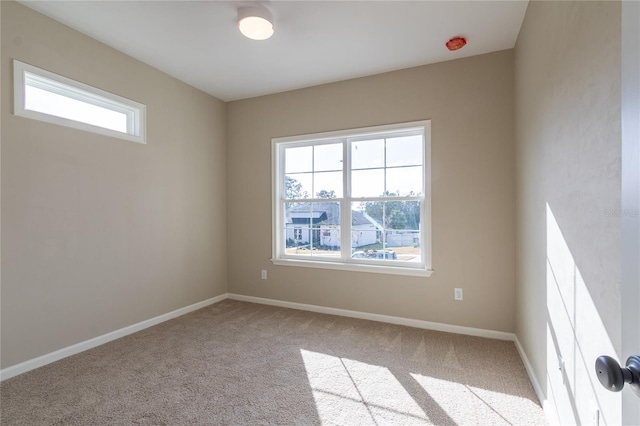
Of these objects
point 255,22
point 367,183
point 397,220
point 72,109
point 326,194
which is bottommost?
point 397,220

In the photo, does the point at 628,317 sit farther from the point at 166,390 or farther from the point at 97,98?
the point at 97,98

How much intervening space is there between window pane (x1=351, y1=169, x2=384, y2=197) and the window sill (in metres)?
0.83

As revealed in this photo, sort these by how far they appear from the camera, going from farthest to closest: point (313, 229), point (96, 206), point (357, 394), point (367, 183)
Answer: point (313, 229) < point (367, 183) < point (96, 206) < point (357, 394)

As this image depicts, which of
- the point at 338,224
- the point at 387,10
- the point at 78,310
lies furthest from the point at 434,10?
the point at 78,310

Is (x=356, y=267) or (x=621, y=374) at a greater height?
(x=621, y=374)

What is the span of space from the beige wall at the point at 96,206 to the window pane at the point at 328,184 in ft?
4.84

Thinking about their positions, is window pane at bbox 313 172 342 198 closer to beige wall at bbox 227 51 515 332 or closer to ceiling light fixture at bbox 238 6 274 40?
beige wall at bbox 227 51 515 332

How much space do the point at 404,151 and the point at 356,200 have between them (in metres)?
0.77

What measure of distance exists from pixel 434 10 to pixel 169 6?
2.04 metres

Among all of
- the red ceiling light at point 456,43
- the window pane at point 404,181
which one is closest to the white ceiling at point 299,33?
the red ceiling light at point 456,43

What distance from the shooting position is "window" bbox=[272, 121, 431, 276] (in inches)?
125

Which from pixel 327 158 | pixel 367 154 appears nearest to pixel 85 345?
pixel 327 158

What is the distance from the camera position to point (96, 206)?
8.83 feet

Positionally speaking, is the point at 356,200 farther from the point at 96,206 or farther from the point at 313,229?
the point at 96,206
